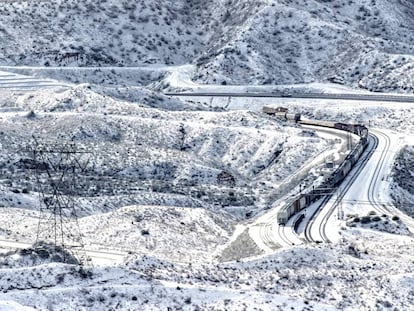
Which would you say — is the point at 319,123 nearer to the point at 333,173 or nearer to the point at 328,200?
the point at 333,173

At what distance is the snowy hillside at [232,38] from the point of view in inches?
5507

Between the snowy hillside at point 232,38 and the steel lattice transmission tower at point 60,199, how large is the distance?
50.1 meters

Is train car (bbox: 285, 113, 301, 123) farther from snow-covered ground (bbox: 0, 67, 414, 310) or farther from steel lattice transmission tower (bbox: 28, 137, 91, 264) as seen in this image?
steel lattice transmission tower (bbox: 28, 137, 91, 264)

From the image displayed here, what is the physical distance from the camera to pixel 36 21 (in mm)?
157875

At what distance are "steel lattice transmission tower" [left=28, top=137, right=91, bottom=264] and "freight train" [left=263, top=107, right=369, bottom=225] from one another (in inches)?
709

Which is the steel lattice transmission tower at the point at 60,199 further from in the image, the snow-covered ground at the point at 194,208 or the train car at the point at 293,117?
the train car at the point at 293,117

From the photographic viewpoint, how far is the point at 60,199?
77.6m

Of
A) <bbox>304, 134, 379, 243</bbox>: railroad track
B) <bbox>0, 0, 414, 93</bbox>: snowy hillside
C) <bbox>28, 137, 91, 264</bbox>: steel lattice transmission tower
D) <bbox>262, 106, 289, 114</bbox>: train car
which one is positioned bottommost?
<bbox>28, 137, 91, 264</bbox>: steel lattice transmission tower

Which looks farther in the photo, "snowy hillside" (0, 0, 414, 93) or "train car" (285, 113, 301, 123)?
"snowy hillside" (0, 0, 414, 93)

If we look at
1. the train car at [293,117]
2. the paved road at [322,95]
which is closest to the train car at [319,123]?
the train car at [293,117]

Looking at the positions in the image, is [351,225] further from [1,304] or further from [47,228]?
[1,304]

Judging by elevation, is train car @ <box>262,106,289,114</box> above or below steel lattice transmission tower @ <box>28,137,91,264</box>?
above

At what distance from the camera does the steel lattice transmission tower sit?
62312mm

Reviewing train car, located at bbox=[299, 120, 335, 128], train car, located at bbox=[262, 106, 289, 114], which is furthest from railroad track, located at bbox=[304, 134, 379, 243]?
train car, located at bbox=[262, 106, 289, 114]
